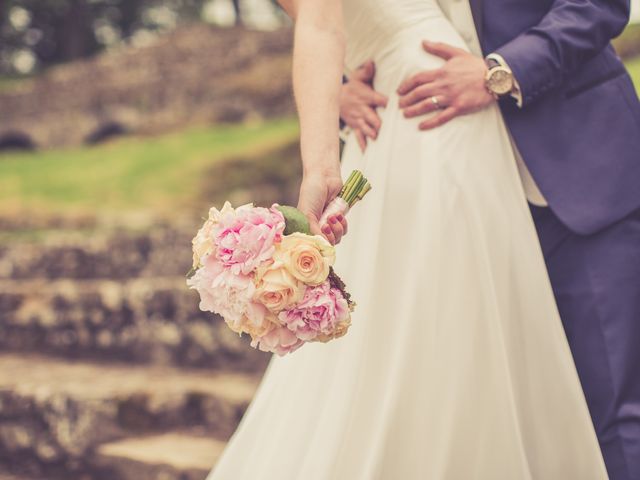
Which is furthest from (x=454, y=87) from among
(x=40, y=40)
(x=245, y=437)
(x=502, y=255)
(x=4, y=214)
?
(x=40, y=40)

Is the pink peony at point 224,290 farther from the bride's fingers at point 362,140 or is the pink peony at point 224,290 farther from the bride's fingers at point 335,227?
the bride's fingers at point 362,140

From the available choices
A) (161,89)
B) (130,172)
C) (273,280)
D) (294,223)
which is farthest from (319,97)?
(161,89)

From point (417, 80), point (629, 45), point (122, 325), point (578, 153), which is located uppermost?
point (629, 45)

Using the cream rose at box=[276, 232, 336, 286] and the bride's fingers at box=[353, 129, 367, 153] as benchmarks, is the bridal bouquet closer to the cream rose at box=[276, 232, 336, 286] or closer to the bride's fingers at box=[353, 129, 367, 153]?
the cream rose at box=[276, 232, 336, 286]

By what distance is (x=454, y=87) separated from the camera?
1.66m

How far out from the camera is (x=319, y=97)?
1495 millimetres

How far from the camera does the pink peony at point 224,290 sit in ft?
4.18

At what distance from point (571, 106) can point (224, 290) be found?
3.01ft

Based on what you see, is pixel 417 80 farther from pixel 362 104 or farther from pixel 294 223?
pixel 294 223

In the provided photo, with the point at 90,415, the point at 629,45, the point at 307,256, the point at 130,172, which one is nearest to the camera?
the point at 307,256

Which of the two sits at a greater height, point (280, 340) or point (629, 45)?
point (629, 45)

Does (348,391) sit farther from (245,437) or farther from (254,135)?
(254,135)

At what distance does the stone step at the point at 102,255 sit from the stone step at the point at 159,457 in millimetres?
1614

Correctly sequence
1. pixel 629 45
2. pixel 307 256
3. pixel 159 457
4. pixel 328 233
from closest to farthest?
1. pixel 307 256
2. pixel 328 233
3. pixel 159 457
4. pixel 629 45
